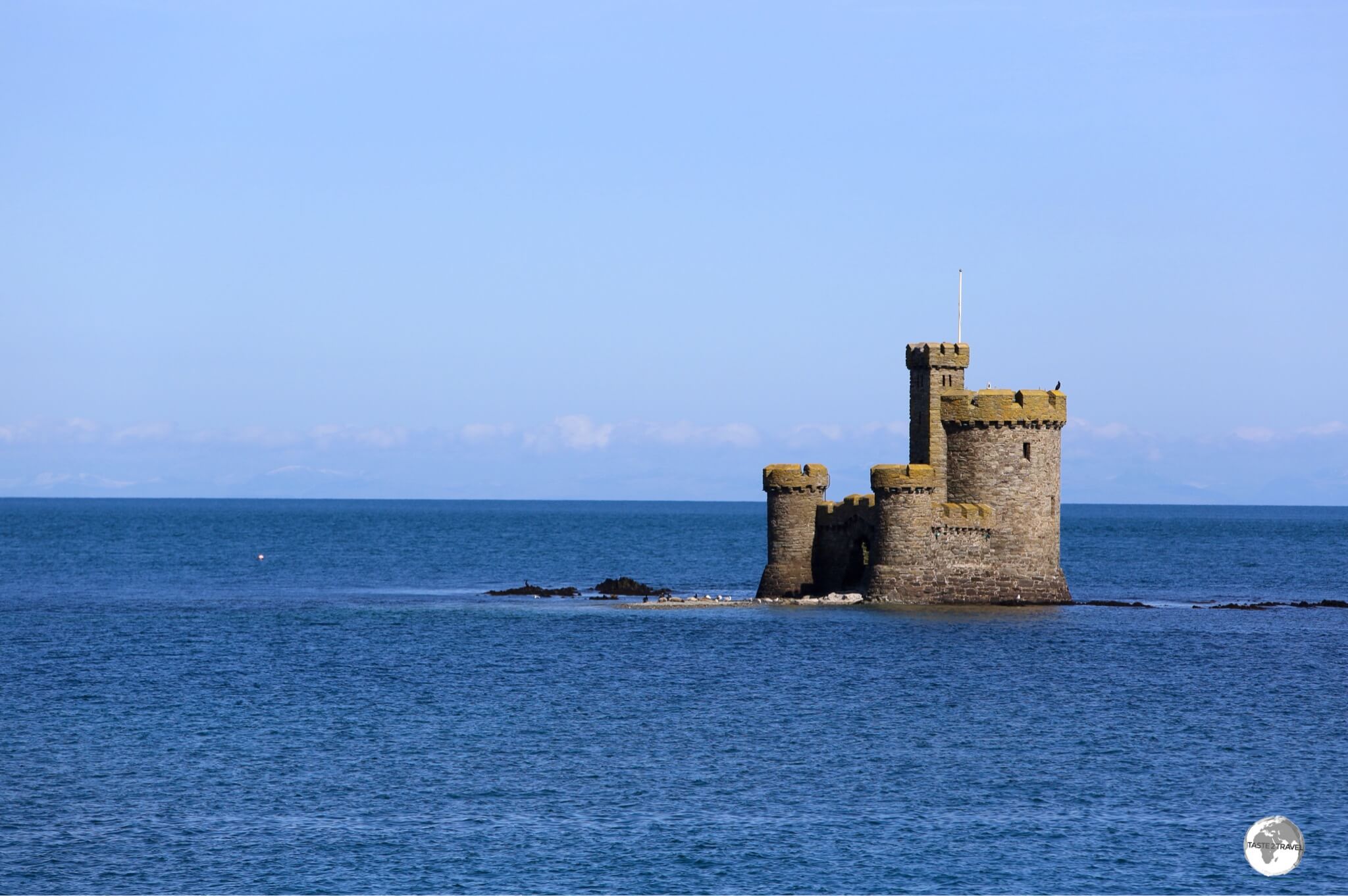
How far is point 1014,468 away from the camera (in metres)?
60.4

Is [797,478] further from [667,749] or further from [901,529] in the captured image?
[667,749]

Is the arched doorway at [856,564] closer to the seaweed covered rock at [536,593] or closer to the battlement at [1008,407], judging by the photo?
the battlement at [1008,407]

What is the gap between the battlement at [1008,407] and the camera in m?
60.1

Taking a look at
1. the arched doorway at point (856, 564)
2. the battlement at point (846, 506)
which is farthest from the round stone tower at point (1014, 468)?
the arched doorway at point (856, 564)

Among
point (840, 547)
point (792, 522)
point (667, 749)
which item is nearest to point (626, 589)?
→ point (792, 522)

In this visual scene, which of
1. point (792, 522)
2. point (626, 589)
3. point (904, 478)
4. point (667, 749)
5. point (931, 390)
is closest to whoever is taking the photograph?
point (667, 749)

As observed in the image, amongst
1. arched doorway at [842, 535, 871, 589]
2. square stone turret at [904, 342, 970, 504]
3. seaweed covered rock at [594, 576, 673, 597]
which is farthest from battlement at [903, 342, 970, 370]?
seaweed covered rock at [594, 576, 673, 597]

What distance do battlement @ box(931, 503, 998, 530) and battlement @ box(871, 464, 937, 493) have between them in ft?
3.35

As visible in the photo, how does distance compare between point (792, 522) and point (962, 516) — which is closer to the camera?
point (962, 516)

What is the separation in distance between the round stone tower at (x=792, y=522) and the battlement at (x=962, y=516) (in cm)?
673

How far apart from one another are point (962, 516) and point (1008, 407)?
4391mm

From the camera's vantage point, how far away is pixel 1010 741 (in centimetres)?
3622

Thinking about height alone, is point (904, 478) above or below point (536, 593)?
above

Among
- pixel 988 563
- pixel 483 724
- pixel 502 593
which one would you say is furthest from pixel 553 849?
pixel 502 593
